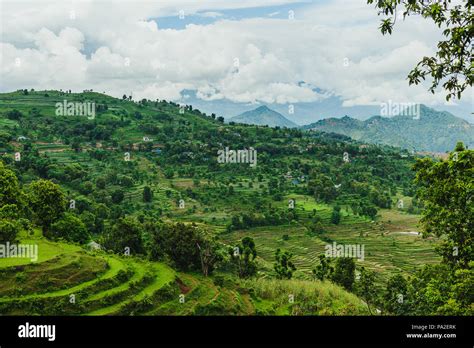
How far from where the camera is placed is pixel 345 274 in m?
33.6

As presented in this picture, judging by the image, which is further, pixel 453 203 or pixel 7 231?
pixel 7 231

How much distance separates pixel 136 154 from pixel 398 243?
2194 inches

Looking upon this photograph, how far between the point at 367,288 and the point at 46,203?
69.0 feet

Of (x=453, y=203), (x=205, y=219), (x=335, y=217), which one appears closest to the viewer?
(x=453, y=203)

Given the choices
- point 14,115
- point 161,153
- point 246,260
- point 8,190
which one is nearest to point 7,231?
point 8,190

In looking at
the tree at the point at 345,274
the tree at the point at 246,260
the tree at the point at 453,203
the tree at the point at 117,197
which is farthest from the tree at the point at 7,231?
the tree at the point at 117,197

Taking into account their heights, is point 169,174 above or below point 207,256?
above

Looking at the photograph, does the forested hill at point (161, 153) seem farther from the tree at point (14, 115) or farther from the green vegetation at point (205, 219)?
the green vegetation at point (205, 219)

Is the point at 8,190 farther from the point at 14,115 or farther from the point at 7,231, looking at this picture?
the point at 14,115

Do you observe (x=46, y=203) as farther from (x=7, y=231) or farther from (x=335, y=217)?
(x=335, y=217)

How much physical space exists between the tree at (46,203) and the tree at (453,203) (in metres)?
23.6

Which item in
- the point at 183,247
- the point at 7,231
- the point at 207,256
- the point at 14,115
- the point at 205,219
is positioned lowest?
the point at 205,219

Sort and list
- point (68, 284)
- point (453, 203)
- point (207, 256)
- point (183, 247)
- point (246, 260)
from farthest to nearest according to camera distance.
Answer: point (246, 260), point (207, 256), point (183, 247), point (68, 284), point (453, 203)
